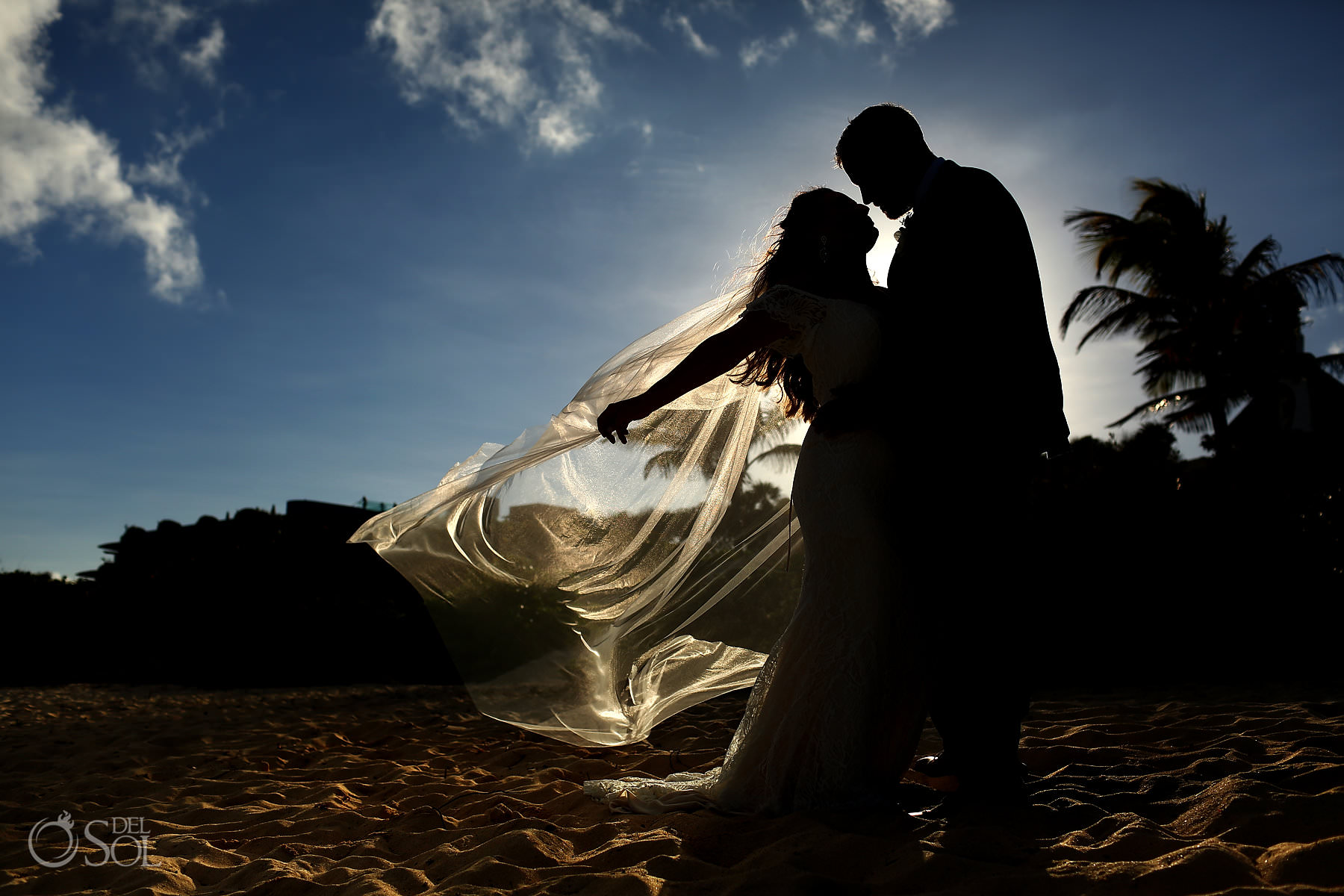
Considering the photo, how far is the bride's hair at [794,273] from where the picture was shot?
107 inches

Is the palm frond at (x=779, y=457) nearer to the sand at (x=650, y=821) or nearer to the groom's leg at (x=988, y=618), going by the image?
the sand at (x=650, y=821)

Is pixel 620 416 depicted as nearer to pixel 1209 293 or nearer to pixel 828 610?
pixel 828 610

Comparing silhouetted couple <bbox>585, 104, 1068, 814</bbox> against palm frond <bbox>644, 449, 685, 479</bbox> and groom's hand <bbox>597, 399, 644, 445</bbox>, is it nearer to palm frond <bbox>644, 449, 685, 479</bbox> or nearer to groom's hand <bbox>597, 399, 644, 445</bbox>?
groom's hand <bbox>597, 399, 644, 445</bbox>

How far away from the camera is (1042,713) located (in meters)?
5.08

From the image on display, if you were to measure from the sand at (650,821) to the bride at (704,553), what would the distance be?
9.5 inches

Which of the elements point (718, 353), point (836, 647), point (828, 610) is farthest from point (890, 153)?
point (836, 647)

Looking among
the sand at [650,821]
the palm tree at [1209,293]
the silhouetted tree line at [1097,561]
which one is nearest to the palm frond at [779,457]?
the silhouetted tree line at [1097,561]

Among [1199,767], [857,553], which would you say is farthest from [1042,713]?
[857,553]

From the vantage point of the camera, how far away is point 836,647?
2.42m

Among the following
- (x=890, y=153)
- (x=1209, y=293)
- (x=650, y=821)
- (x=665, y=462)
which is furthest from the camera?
(x=1209, y=293)

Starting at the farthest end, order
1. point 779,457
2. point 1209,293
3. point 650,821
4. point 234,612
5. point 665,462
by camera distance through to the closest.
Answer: point 1209,293 → point 234,612 → point 779,457 → point 665,462 → point 650,821

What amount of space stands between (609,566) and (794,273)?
6.00 feet

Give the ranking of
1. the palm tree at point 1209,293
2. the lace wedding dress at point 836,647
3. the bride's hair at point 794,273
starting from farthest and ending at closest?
the palm tree at point 1209,293 → the bride's hair at point 794,273 → the lace wedding dress at point 836,647

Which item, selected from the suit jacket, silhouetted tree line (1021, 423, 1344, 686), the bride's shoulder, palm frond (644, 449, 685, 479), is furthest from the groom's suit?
silhouetted tree line (1021, 423, 1344, 686)
